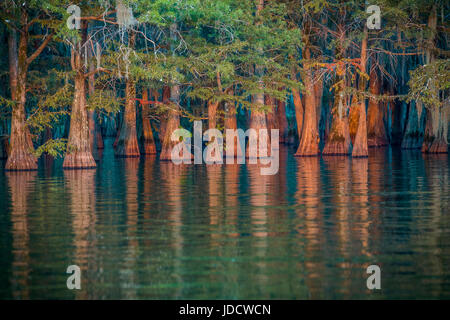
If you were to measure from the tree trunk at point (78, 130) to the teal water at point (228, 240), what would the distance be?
10026 millimetres

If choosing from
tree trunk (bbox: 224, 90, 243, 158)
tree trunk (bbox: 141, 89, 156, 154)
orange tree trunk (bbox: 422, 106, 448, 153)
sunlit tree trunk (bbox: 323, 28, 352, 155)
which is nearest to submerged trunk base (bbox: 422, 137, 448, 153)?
orange tree trunk (bbox: 422, 106, 448, 153)

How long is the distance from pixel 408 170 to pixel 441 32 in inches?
673

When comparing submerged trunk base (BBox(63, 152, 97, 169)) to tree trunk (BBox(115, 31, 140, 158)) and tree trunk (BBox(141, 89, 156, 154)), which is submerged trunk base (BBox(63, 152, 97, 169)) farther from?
tree trunk (BBox(141, 89, 156, 154))

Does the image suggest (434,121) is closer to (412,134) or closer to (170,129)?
(412,134)

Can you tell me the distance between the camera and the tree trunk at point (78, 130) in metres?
32.0

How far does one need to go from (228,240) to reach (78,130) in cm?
2134

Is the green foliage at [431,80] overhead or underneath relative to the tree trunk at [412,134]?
overhead

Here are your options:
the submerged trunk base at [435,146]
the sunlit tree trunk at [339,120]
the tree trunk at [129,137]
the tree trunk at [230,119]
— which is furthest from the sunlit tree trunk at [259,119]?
the submerged trunk base at [435,146]

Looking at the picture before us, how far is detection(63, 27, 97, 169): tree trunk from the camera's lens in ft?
105

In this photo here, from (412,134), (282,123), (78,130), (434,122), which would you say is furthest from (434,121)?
(282,123)

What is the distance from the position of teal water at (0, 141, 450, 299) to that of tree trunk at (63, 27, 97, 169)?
395 inches

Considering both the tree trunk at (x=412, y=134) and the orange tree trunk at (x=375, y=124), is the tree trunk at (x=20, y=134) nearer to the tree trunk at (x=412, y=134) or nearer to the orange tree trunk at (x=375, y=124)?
the tree trunk at (x=412, y=134)
